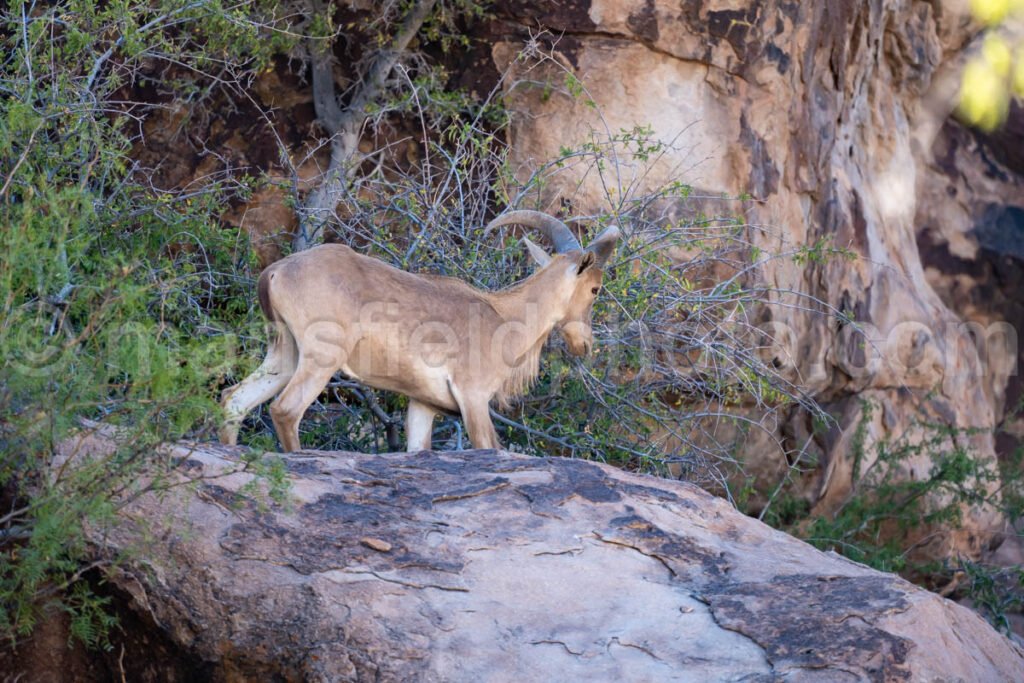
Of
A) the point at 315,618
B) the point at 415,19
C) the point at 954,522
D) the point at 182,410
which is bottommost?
the point at 954,522

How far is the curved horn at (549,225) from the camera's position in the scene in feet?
27.2

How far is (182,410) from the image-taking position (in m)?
4.88

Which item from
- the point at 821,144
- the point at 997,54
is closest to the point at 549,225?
the point at 821,144

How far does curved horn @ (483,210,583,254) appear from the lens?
8305 mm

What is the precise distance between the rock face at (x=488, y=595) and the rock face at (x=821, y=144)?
180 inches

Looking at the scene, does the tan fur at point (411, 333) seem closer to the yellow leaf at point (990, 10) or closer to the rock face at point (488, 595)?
the rock face at point (488, 595)

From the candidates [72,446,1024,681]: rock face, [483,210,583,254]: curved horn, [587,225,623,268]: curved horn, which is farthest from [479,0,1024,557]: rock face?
[72,446,1024,681]: rock face

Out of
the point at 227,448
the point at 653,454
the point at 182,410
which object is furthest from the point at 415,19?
the point at 182,410

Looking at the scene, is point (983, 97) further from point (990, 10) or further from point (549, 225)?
point (549, 225)

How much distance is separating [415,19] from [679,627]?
23.1 feet

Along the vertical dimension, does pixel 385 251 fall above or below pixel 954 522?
above

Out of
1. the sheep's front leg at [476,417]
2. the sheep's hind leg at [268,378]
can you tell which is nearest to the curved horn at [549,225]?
the sheep's front leg at [476,417]

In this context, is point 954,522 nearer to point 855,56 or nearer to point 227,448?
point 855,56

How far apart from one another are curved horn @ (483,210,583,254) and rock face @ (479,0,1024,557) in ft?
4.12
